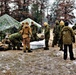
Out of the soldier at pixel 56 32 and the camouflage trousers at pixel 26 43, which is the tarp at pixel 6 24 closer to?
the soldier at pixel 56 32

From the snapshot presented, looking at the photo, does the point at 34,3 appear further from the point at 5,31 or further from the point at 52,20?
the point at 5,31

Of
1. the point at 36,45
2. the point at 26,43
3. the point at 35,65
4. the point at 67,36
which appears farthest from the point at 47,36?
the point at 35,65

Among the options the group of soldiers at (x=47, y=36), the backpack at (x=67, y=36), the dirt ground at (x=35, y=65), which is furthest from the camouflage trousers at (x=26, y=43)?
the backpack at (x=67, y=36)

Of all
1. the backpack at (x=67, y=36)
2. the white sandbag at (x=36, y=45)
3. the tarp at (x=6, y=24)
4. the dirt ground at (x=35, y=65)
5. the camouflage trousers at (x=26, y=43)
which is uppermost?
the tarp at (x=6, y=24)

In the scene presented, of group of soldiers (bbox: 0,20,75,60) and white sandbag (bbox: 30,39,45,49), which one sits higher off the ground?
group of soldiers (bbox: 0,20,75,60)

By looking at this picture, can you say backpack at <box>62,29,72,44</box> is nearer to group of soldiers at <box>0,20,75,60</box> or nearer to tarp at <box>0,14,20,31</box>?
group of soldiers at <box>0,20,75,60</box>

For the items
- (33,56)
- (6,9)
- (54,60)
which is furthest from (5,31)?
(6,9)

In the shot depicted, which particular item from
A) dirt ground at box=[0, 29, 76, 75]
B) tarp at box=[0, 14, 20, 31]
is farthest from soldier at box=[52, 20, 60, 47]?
tarp at box=[0, 14, 20, 31]

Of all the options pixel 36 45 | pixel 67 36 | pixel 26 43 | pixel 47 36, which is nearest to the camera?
pixel 67 36

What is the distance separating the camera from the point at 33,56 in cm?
A: 1334

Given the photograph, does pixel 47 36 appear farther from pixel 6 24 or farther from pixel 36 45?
pixel 6 24

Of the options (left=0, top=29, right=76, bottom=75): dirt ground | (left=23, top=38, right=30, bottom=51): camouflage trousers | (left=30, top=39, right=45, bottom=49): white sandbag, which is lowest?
(left=0, top=29, right=76, bottom=75): dirt ground

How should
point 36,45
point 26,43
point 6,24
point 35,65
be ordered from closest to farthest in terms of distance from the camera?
point 35,65, point 26,43, point 36,45, point 6,24

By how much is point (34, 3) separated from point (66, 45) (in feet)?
131
